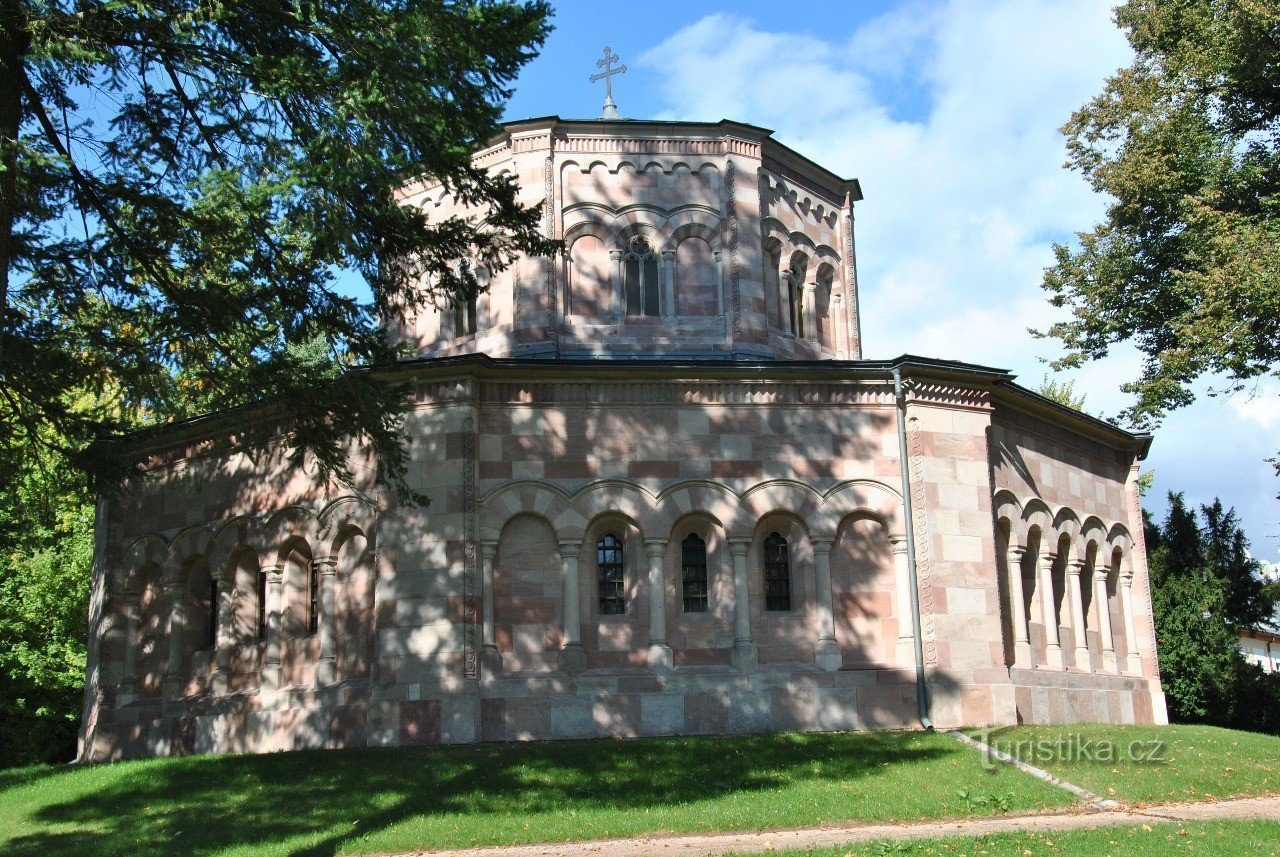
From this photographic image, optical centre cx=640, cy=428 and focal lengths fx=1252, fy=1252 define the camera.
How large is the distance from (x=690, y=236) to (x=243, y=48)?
12127mm

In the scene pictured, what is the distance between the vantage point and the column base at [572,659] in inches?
782

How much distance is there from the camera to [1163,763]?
17.6 m

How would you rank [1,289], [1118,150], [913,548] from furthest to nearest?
[1118,150]
[913,548]
[1,289]

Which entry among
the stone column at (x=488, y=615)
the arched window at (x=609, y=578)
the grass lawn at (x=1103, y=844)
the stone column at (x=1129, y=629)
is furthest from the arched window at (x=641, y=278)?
the grass lawn at (x=1103, y=844)

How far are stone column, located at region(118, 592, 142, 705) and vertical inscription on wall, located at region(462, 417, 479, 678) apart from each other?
8.34 m

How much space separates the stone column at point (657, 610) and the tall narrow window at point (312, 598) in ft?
19.3

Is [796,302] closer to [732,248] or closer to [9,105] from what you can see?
[732,248]

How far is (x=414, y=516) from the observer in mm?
20109

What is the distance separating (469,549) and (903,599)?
23.8 feet

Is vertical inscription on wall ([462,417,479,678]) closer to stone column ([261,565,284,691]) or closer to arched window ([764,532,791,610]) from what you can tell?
stone column ([261,565,284,691])

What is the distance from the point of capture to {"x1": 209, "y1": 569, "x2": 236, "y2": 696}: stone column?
22344 mm

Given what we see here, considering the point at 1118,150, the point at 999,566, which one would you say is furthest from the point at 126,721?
the point at 1118,150

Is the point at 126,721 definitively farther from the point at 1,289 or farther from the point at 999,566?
the point at 999,566

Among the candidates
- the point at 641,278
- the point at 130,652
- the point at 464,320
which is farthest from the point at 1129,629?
the point at 130,652
